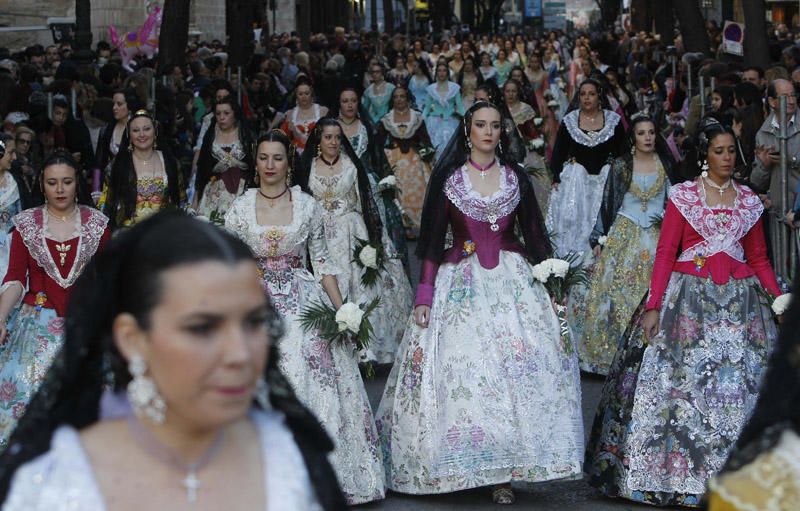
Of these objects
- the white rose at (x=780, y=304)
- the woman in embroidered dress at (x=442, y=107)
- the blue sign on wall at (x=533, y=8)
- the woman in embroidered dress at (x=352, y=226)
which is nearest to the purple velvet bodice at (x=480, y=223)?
the white rose at (x=780, y=304)

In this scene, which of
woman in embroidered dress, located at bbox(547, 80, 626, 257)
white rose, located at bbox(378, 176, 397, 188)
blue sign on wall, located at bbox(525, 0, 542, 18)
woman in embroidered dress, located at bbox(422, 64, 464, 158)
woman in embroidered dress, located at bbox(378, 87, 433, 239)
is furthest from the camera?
blue sign on wall, located at bbox(525, 0, 542, 18)

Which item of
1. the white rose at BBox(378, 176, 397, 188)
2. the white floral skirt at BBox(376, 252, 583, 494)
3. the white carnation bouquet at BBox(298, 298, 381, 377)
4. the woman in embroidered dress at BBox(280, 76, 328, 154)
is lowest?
the white floral skirt at BBox(376, 252, 583, 494)

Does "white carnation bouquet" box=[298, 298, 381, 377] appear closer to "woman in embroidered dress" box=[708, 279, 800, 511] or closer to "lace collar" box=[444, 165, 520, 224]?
"lace collar" box=[444, 165, 520, 224]

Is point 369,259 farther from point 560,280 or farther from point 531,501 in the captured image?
point 531,501

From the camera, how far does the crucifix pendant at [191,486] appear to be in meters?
2.96

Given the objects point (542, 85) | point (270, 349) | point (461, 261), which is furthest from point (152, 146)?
point (542, 85)

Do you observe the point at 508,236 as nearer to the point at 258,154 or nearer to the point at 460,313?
the point at 460,313

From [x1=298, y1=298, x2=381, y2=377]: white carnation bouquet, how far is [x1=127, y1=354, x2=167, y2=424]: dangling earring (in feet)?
15.8

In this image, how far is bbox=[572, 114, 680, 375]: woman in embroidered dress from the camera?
1082cm

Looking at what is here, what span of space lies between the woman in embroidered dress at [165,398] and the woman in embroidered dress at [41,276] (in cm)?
493

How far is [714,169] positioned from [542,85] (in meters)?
19.8

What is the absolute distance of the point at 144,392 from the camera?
294 centimetres

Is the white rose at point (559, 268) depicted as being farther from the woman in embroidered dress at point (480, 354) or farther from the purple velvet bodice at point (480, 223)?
the purple velvet bodice at point (480, 223)

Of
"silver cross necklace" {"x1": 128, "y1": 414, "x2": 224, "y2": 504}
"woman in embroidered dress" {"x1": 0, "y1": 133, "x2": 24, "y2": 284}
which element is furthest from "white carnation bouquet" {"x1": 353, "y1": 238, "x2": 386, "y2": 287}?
"silver cross necklace" {"x1": 128, "y1": 414, "x2": 224, "y2": 504}
